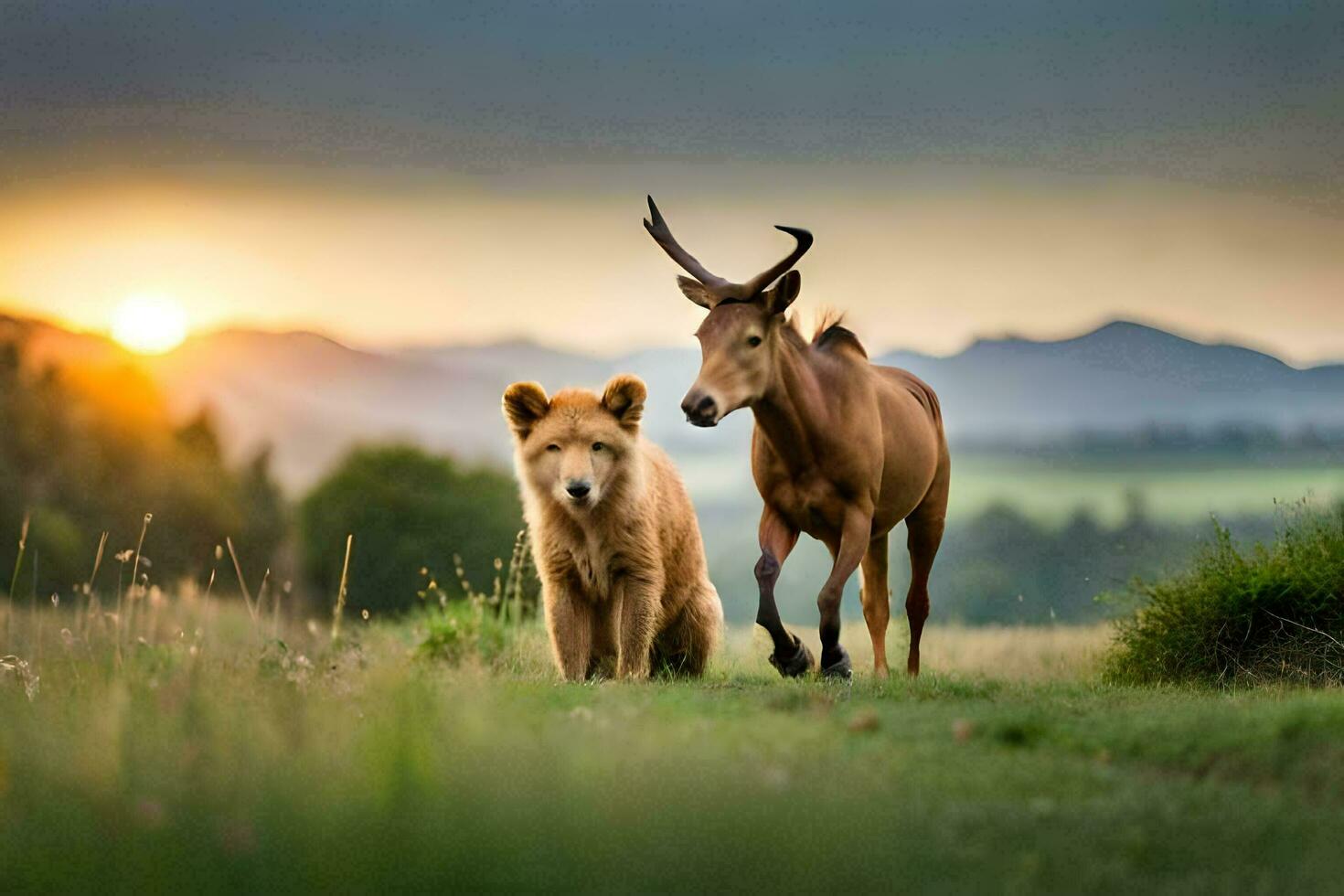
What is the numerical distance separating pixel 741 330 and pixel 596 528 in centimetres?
171

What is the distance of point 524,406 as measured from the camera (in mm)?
10273

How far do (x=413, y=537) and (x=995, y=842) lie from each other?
17.8 metres

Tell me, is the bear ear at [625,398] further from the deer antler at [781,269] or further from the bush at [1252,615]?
the bush at [1252,615]

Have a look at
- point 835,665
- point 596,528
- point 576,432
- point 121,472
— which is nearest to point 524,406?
point 576,432

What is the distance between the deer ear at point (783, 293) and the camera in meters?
10.1

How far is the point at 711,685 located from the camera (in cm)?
988

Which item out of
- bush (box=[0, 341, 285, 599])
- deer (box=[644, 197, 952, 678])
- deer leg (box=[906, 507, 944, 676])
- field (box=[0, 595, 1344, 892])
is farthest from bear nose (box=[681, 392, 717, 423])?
bush (box=[0, 341, 285, 599])

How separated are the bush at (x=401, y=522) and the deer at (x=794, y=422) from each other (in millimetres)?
11461

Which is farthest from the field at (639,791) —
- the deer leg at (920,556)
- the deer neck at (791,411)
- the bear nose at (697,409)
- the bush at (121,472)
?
the bush at (121,472)

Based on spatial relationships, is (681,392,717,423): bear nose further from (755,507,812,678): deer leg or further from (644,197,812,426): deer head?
(755,507,812,678): deer leg

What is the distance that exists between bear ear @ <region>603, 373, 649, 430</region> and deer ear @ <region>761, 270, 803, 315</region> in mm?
1042

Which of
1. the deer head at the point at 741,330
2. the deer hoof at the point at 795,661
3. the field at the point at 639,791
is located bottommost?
the field at the point at 639,791

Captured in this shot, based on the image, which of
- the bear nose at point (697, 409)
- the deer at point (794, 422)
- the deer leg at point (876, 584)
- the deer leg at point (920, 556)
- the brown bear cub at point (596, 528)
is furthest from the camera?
the deer leg at point (920, 556)

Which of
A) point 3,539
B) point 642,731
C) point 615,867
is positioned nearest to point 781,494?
point 642,731
